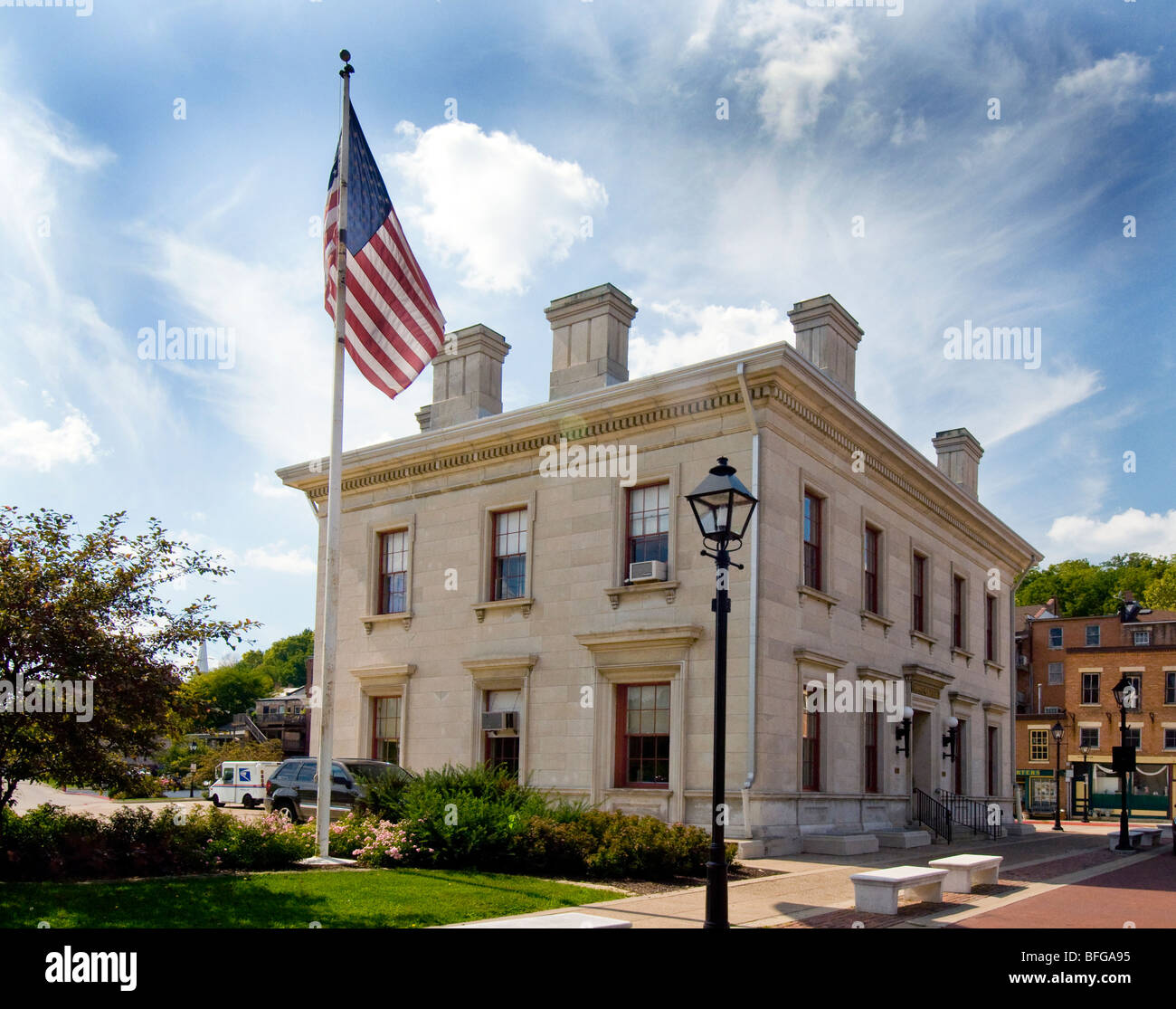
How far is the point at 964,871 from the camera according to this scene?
48.1 feet

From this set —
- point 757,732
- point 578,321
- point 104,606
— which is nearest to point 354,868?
point 104,606

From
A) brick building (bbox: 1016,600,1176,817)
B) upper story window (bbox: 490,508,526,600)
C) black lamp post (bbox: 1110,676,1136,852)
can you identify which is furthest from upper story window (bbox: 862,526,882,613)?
brick building (bbox: 1016,600,1176,817)

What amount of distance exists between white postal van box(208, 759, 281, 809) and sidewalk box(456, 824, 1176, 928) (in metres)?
20.7

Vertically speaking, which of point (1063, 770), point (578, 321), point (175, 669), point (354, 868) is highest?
point (578, 321)

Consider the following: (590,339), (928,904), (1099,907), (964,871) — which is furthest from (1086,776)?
(928,904)

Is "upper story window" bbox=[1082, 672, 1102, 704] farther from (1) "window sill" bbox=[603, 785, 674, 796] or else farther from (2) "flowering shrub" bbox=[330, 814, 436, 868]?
(2) "flowering shrub" bbox=[330, 814, 436, 868]

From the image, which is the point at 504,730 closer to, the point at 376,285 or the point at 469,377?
the point at 469,377

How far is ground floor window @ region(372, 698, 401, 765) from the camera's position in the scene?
26.1m

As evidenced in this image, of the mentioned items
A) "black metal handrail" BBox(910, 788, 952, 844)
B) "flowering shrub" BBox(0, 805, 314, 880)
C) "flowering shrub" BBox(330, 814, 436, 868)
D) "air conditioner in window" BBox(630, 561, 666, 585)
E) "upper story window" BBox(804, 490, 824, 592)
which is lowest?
"black metal handrail" BBox(910, 788, 952, 844)

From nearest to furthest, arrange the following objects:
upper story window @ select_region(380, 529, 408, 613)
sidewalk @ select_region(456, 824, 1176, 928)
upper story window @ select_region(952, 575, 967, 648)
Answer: sidewalk @ select_region(456, 824, 1176, 928)
upper story window @ select_region(380, 529, 408, 613)
upper story window @ select_region(952, 575, 967, 648)

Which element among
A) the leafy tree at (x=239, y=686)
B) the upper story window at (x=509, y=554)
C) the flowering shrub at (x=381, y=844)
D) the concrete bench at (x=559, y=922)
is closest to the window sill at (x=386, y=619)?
the upper story window at (x=509, y=554)
